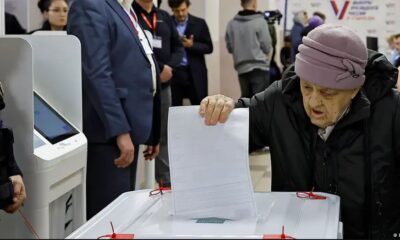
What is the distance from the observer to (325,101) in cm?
155

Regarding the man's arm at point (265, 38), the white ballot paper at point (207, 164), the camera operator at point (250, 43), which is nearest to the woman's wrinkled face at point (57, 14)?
the camera operator at point (250, 43)

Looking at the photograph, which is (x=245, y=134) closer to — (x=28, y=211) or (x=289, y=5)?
(x=28, y=211)

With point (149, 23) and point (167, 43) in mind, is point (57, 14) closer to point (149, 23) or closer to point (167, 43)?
point (149, 23)

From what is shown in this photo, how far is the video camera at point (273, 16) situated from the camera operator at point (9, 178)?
3621 millimetres

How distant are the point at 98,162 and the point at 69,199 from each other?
1.28ft

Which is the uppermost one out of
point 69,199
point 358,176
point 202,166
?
point 202,166

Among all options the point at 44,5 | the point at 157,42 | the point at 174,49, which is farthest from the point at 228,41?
the point at 44,5

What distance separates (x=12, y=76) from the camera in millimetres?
1974

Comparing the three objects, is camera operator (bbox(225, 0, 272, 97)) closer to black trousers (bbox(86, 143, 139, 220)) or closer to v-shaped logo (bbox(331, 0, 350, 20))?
v-shaped logo (bbox(331, 0, 350, 20))

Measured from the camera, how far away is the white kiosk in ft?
6.42

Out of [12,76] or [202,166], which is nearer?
[202,166]

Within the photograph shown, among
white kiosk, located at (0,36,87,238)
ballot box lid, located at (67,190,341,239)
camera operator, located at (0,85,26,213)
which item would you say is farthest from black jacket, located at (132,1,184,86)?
ballot box lid, located at (67,190,341,239)

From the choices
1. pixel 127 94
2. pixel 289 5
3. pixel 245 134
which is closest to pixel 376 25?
pixel 289 5

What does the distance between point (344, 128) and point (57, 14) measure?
9.22ft
